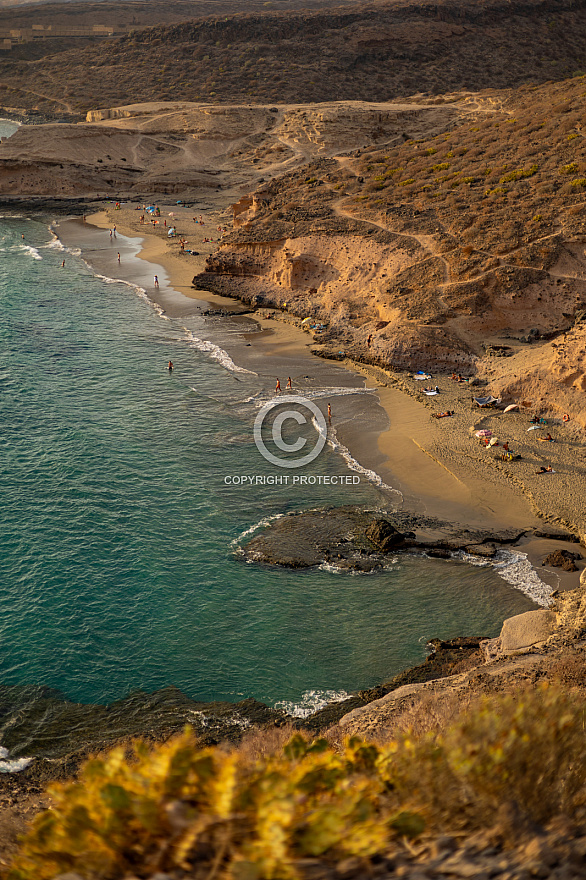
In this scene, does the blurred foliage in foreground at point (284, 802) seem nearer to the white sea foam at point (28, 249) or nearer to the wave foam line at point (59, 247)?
the wave foam line at point (59, 247)

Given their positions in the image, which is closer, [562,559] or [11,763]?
[11,763]

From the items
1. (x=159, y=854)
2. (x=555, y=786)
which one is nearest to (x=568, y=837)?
(x=555, y=786)

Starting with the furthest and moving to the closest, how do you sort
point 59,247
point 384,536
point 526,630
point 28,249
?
point 59,247
point 28,249
point 384,536
point 526,630

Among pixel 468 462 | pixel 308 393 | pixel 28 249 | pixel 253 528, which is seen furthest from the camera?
pixel 28 249

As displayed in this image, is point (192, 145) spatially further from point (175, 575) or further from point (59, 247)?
point (175, 575)

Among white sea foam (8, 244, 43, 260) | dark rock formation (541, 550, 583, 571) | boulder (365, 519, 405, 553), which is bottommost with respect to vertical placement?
dark rock formation (541, 550, 583, 571)

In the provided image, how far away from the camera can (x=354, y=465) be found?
3572cm

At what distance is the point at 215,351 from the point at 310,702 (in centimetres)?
3312

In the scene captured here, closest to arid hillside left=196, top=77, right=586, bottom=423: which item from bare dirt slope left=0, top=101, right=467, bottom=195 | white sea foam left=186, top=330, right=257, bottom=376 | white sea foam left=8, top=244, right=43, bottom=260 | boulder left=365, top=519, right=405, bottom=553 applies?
white sea foam left=186, top=330, right=257, bottom=376

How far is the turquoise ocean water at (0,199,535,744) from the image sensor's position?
78.1ft

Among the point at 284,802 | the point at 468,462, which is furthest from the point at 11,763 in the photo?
the point at 468,462

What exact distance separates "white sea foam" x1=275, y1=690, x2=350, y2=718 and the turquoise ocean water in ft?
0.30

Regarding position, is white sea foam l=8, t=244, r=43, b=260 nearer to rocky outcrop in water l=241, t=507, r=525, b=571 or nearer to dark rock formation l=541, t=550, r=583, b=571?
rocky outcrop in water l=241, t=507, r=525, b=571

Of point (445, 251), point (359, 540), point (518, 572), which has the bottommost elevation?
point (518, 572)
